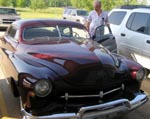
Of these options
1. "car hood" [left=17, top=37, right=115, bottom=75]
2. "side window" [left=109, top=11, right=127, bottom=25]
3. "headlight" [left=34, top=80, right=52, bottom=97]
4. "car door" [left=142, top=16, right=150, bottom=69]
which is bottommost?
"car door" [left=142, top=16, right=150, bottom=69]

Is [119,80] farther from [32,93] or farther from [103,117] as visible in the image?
[32,93]

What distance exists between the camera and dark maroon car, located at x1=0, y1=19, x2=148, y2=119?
414 centimetres

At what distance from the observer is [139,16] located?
26.1ft

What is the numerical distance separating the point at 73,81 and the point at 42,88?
0.47 meters

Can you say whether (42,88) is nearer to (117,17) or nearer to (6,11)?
(117,17)

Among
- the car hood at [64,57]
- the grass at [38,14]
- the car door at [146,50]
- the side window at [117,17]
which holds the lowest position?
the grass at [38,14]

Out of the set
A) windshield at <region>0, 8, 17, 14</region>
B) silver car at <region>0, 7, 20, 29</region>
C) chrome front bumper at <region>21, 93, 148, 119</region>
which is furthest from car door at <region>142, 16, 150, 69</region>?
windshield at <region>0, 8, 17, 14</region>

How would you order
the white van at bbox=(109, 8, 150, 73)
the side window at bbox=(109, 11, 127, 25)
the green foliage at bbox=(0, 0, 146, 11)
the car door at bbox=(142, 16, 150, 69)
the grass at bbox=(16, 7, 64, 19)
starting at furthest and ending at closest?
the grass at bbox=(16, 7, 64, 19) < the green foliage at bbox=(0, 0, 146, 11) < the side window at bbox=(109, 11, 127, 25) < the white van at bbox=(109, 8, 150, 73) < the car door at bbox=(142, 16, 150, 69)

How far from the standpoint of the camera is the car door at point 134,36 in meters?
7.58

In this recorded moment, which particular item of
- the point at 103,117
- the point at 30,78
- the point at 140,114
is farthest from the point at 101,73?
the point at 140,114

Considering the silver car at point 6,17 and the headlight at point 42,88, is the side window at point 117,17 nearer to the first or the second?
the headlight at point 42,88

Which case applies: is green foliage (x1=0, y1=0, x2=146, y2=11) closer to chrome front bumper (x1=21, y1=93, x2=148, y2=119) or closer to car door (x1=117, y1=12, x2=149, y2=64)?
car door (x1=117, y1=12, x2=149, y2=64)

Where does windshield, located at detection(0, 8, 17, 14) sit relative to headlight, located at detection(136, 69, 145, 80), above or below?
below

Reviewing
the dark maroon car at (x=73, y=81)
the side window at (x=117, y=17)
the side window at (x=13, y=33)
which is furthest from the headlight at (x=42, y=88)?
the side window at (x=117, y=17)
